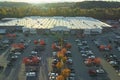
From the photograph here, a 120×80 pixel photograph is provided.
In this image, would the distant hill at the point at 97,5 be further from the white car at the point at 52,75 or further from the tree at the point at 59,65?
the white car at the point at 52,75

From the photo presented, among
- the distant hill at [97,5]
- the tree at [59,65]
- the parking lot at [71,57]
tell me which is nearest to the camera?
the parking lot at [71,57]

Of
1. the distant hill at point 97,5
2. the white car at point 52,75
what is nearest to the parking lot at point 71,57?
the white car at point 52,75

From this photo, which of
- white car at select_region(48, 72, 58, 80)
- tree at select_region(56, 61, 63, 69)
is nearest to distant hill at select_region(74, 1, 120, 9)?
tree at select_region(56, 61, 63, 69)

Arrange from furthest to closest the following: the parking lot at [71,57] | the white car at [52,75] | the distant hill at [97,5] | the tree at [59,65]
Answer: the distant hill at [97,5], the tree at [59,65], the parking lot at [71,57], the white car at [52,75]

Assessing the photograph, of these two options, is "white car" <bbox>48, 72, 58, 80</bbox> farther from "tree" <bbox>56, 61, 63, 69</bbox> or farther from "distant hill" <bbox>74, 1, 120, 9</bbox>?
"distant hill" <bbox>74, 1, 120, 9</bbox>

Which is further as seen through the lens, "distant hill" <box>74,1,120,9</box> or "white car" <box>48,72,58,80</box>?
"distant hill" <box>74,1,120,9</box>

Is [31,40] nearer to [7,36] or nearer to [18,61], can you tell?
[7,36]

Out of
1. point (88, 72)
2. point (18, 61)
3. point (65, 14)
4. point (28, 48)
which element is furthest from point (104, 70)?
point (65, 14)

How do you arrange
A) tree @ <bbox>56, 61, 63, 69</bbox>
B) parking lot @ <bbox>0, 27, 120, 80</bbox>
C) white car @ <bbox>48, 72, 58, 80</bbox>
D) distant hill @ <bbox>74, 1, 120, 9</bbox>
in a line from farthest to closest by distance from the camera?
distant hill @ <bbox>74, 1, 120, 9</bbox>
tree @ <bbox>56, 61, 63, 69</bbox>
parking lot @ <bbox>0, 27, 120, 80</bbox>
white car @ <bbox>48, 72, 58, 80</bbox>

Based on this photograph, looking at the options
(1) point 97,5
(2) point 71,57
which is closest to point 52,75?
(2) point 71,57

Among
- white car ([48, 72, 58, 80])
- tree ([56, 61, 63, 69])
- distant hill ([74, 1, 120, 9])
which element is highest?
distant hill ([74, 1, 120, 9])

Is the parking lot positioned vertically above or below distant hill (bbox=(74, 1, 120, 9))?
below
